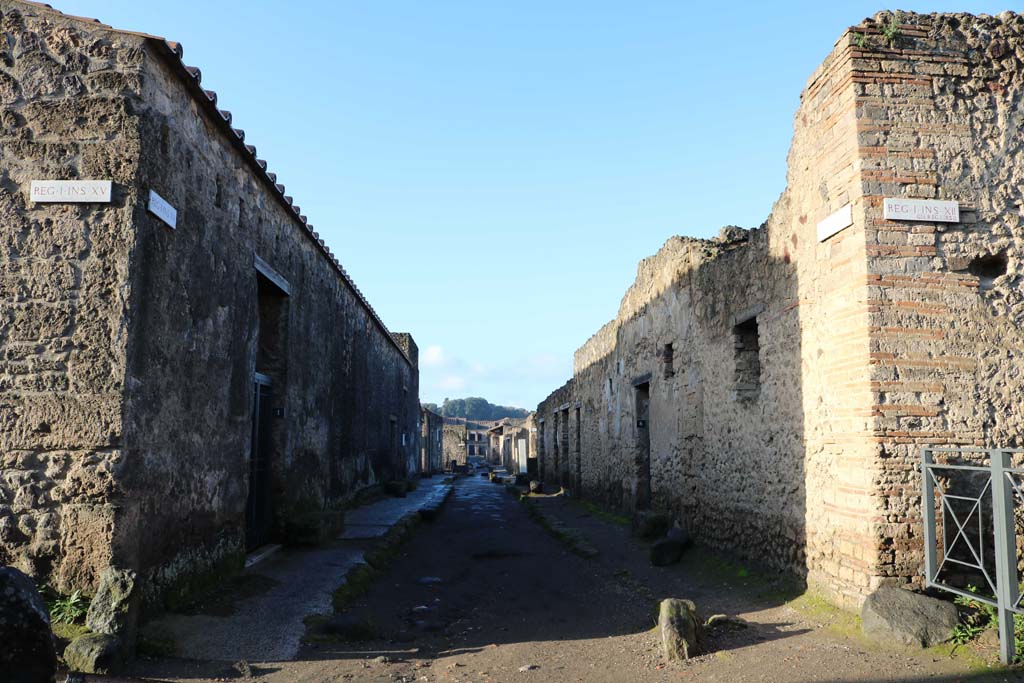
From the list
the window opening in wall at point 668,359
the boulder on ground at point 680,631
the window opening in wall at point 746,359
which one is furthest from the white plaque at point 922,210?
the window opening in wall at point 668,359

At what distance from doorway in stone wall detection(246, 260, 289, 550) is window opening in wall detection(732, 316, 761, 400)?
500cm

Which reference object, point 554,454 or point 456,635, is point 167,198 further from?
point 554,454

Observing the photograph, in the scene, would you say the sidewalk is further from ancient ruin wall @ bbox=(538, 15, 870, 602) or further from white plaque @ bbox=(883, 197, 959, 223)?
white plaque @ bbox=(883, 197, 959, 223)

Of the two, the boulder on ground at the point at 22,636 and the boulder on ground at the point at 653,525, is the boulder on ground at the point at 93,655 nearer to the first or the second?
the boulder on ground at the point at 22,636

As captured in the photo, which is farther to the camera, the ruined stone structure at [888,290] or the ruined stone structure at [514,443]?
the ruined stone structure at [514,443]

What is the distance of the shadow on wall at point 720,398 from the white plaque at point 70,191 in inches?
216

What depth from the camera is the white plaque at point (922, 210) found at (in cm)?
531

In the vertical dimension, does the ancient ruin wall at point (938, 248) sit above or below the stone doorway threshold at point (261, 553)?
above

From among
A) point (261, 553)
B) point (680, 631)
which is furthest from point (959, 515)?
point (261, 553)

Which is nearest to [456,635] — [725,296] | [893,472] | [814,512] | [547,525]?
[814,512]

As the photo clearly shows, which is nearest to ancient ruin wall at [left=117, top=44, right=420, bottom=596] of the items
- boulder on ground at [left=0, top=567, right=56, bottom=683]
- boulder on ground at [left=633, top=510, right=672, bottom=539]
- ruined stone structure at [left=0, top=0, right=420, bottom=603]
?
ruined stone structure at [left=0, top=0, right=420, bottom=603]

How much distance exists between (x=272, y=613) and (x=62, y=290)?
278 cm

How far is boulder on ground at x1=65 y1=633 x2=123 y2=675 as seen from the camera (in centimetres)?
408

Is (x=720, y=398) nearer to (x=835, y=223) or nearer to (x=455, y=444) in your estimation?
(x=835, y=223)
